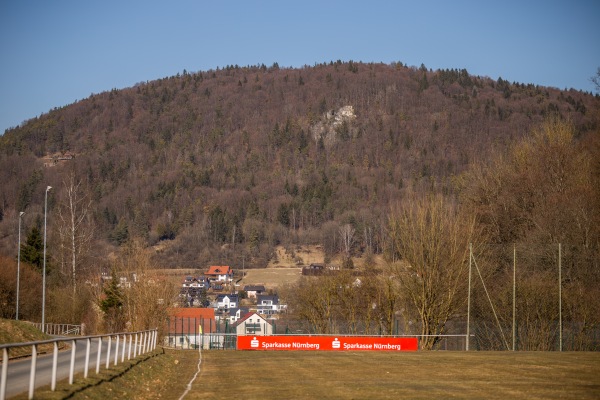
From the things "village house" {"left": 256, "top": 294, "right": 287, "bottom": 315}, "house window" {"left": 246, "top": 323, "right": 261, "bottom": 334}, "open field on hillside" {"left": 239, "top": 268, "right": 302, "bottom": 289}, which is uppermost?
"open field on hillside" {"left": 239, "top": 268, "right": 302, "bottom": 289}

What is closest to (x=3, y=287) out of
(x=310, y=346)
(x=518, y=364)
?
(x=310, y=346)

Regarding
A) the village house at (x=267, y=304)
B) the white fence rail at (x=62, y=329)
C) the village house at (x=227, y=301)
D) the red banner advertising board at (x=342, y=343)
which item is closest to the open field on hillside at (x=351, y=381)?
the red banner advertising board at (x=342, y=343)

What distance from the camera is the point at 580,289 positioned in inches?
2506

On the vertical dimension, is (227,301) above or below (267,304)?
above

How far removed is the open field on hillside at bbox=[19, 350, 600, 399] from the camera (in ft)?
69.5

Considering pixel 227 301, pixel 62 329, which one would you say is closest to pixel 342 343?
pixel 62 329

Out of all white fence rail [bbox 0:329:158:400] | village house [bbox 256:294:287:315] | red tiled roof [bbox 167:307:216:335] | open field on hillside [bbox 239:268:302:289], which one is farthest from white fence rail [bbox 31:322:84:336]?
open field on hillside [bbox 239:268:302:289]

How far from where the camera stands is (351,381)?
2570cm

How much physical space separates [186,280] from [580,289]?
4918 inches

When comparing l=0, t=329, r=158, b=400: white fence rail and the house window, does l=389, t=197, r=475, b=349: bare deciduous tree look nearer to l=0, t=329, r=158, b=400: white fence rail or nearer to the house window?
the house window

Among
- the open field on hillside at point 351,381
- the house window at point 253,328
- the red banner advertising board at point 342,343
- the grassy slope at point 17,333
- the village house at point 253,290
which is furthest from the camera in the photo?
the village house at point 253,290

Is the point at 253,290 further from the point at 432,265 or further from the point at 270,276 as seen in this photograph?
the point at 432,265

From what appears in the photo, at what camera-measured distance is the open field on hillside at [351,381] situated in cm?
2119

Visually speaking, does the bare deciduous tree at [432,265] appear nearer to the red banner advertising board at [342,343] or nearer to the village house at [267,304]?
the red banner advertising board at [342,343]
